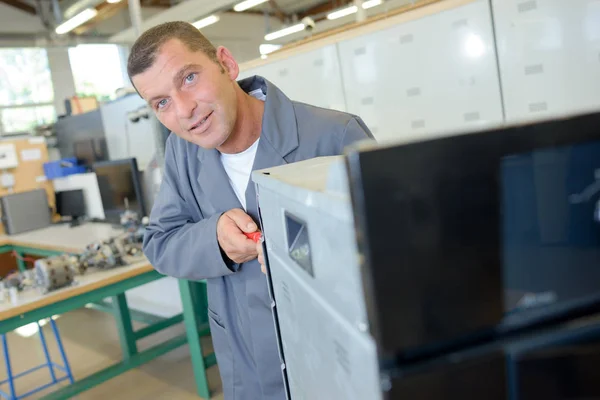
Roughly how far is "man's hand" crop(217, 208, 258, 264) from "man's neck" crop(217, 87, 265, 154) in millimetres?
218

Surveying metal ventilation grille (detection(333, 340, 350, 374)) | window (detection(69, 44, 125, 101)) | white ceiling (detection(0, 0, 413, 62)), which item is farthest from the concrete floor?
window (detection(69, 44, 125, 101))

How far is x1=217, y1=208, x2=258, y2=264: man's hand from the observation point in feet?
2.89

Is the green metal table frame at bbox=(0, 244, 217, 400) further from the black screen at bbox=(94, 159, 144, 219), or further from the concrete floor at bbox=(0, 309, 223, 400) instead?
the black screen at bbox=(94, 159, 144, 219)

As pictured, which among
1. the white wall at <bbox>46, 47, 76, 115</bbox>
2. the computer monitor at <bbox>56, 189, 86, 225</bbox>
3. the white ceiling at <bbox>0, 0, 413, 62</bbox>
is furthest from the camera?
the white wall at <bbox>46, 47, 76, 115</bbox>

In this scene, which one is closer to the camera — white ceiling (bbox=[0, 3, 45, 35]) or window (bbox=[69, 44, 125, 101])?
white ceiling (bbox=[0, 3, 45, 35])

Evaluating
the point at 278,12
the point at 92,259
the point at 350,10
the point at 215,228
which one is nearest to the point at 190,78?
the point at 215,228

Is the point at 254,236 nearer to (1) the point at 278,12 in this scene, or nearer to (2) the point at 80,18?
(2) the point at 80,18

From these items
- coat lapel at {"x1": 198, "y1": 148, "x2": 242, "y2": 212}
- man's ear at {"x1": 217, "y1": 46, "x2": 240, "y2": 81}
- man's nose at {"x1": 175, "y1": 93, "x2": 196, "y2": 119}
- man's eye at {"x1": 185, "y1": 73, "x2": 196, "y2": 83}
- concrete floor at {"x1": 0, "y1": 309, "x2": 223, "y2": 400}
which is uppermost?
man's ear at {"x1": 217, "y1": 46, "x2": 240, "y2": 81}

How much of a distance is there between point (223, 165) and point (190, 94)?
20cm

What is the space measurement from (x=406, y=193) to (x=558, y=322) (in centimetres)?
15

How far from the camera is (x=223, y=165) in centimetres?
111

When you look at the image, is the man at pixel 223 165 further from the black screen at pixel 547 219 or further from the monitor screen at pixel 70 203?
the monitor screen at pixel 70 203

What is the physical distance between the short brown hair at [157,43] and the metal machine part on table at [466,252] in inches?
29.4

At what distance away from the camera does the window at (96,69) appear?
762 cm
